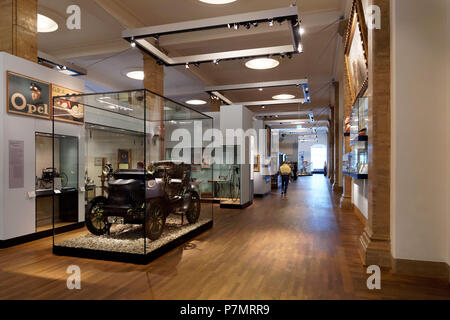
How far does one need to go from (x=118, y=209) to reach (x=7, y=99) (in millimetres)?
2626

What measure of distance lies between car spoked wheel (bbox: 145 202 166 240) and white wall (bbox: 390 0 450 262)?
3432 mm

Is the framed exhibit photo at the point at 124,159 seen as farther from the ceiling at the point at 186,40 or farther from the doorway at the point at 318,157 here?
the doorway at the point at 318,157

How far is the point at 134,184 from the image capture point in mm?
4969

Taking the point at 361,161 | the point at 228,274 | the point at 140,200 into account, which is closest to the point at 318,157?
the point at 361,161

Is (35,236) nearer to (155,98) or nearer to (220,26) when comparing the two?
(155,98)

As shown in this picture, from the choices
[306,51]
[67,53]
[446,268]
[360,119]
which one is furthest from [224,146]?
[446,268]

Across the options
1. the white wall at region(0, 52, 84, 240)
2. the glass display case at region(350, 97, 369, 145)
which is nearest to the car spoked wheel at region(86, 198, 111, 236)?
the white wall at region(0, 52, 84, 240)

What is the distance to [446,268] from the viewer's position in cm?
365

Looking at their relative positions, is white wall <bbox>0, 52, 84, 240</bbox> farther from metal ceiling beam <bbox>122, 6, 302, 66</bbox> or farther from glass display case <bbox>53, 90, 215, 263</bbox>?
metal ceiling beam <bbox>122, 6, 302, 66</bbox>

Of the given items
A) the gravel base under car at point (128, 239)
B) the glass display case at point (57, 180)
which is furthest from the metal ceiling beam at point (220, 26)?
the gravel base under car at point (128, 239)

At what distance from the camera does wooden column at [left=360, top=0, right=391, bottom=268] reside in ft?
13.5

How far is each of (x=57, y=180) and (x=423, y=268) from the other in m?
6.05

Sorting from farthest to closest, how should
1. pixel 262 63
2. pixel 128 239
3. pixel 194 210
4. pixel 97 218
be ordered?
pixel 262 63
pixel 194 210
pixel 97 218
pixel 128 239

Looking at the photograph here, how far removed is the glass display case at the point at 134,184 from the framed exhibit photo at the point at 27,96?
358 millimetres
